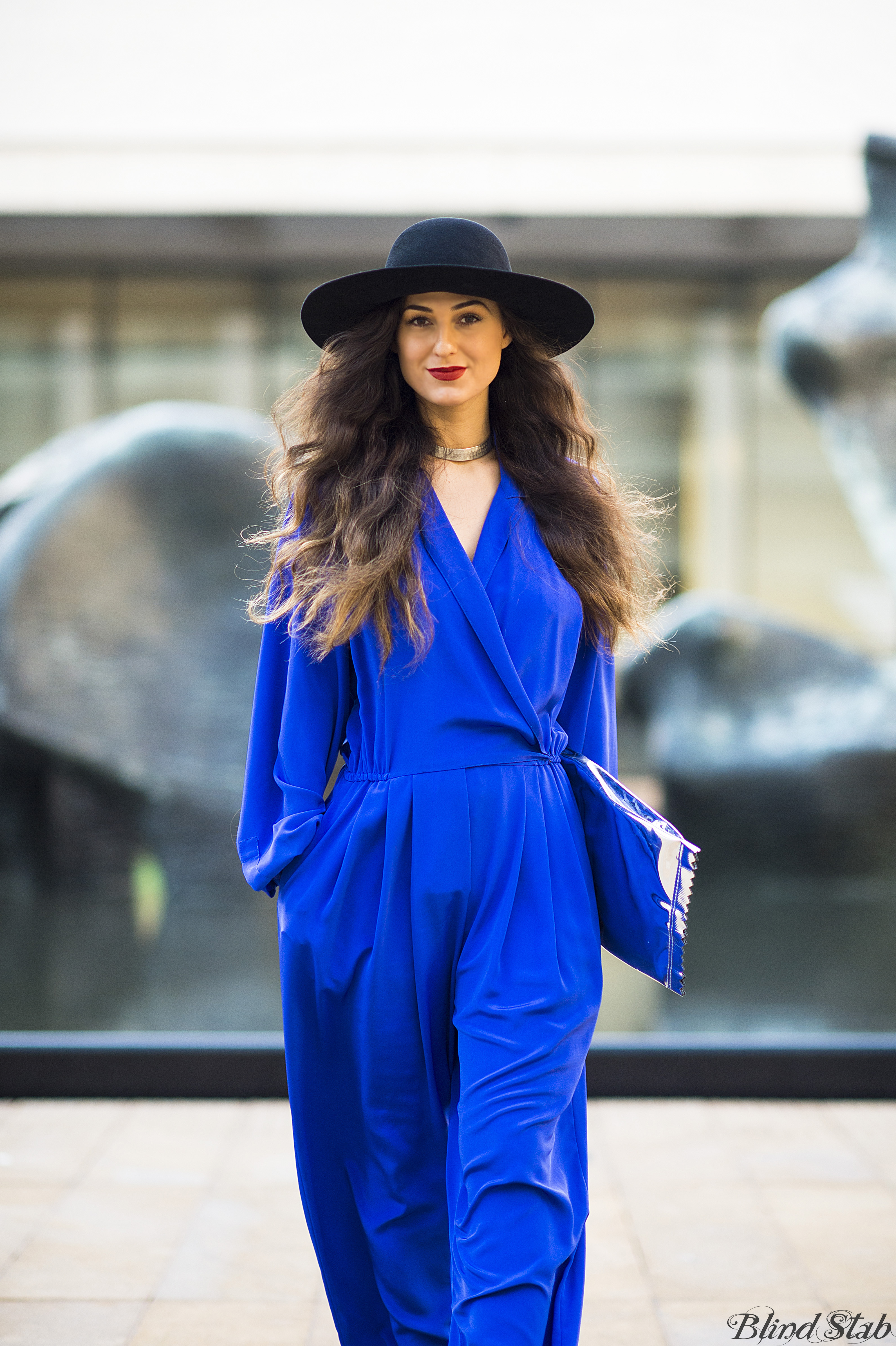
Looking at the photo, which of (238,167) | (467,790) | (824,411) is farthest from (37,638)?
(238,167)

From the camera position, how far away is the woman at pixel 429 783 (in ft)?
5.77

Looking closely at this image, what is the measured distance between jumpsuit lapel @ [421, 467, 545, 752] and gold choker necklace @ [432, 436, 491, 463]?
0.28 ft

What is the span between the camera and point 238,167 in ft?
27.2

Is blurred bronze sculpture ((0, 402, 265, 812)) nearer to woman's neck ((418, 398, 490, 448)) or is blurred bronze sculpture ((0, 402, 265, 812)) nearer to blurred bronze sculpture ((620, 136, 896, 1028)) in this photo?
blurred bronze sculpture ((620, 136, 896, 1028))

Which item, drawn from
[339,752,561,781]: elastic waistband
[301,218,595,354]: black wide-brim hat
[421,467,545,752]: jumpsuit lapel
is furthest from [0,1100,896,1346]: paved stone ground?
[301,218,595,354]: black wide-brim hat

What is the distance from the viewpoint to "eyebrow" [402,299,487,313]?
191cm

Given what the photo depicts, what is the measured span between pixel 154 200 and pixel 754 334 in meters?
5.45

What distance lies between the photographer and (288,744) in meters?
1.93

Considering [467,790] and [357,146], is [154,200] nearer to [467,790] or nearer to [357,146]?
[357,146]

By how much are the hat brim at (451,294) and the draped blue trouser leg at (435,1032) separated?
69cm

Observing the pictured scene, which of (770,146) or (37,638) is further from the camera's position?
(770,146)

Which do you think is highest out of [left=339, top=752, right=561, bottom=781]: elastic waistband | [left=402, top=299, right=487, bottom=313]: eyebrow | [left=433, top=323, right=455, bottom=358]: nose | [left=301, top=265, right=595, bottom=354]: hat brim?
[left=301, top=265, right=595, bottom=354]: hat brim

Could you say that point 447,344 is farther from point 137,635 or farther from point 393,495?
point 137,635

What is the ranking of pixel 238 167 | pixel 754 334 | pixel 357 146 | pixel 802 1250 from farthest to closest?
pixel 754 334 → pixel 238 167 → pixel 357 146 → pixel 802 1250
